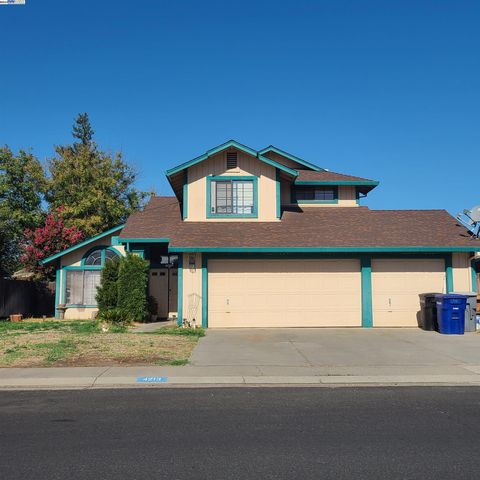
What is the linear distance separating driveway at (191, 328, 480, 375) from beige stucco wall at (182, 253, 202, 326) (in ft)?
3.63

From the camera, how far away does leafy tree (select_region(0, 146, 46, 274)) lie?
30.1 m

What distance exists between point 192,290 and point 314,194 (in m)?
7.44

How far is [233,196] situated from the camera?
18.8m

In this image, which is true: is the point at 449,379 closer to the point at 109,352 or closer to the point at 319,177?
the point at 109,352

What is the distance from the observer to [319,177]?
21.3 meters

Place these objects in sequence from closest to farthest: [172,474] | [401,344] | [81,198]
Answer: [172,474] < [401,344] < [81,198]

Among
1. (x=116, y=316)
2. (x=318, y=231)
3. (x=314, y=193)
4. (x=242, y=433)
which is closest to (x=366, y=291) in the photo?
(x=318, y=231)

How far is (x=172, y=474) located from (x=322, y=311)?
42.6 feet

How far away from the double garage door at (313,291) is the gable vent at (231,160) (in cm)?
399

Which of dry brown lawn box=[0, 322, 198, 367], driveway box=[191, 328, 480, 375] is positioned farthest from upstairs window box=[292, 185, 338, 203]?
dry brown lawn box=[0, 322, 198, 367]

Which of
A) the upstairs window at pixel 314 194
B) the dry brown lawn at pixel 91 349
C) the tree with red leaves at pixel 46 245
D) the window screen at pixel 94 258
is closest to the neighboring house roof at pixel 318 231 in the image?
the upstairs window at pixel 314 194

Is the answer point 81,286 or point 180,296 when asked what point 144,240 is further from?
point 81,286

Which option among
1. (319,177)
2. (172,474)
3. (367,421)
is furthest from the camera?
(319,177)

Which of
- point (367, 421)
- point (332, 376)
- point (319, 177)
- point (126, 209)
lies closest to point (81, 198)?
point (126, 209)
